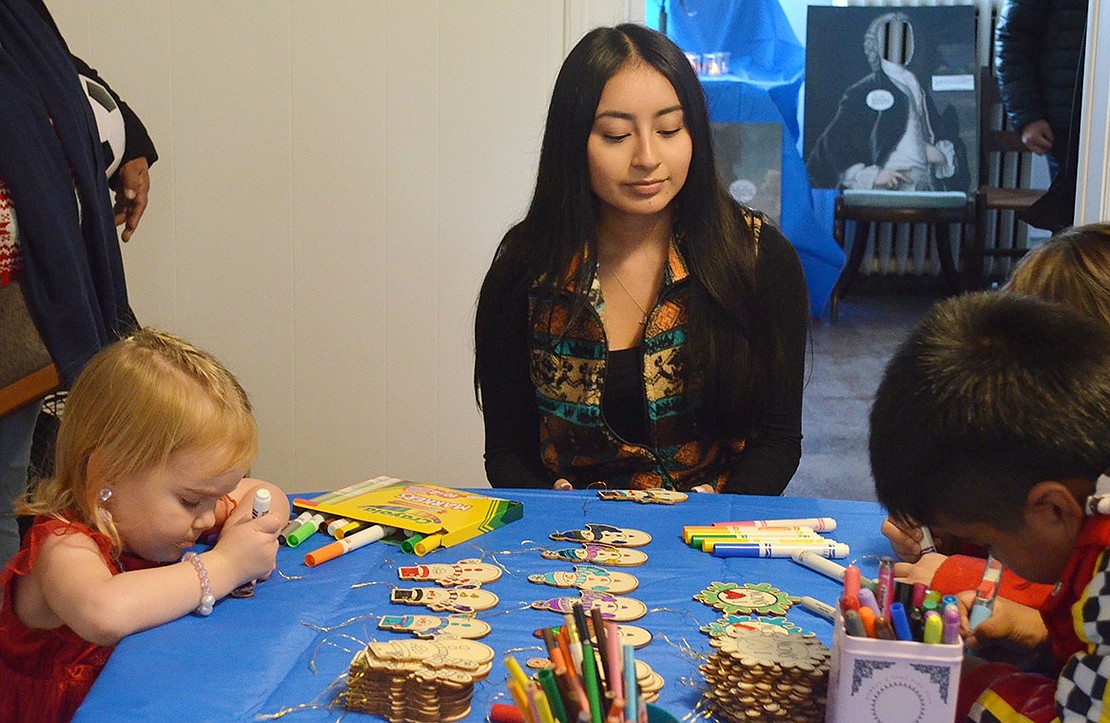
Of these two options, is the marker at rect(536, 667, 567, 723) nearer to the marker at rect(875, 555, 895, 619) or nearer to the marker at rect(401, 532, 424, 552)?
the marker at rect(875, 555, 895, 619)

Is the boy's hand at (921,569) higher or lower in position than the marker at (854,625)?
lower

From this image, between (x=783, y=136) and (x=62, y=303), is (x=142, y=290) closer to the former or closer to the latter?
(x=62, y=303)

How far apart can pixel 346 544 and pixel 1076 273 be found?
2.75 ft

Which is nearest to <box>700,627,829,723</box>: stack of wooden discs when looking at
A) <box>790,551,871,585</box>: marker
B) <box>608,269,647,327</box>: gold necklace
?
<box>790,551,871,585</box>: marker

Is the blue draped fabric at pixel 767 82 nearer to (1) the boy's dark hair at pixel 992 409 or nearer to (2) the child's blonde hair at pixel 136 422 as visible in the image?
(2) the child's blonde hair at pixel 136 422

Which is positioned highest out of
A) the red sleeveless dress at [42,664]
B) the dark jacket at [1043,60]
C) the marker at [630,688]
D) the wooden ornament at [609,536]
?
the dark jacket at [1043,60]

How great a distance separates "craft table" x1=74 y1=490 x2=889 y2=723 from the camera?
0.98 meters

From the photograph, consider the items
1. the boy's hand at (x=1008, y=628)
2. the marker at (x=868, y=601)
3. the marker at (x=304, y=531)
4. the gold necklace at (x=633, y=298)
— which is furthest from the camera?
the gold necklace at (x=633, y=298)

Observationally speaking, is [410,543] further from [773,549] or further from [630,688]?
[630,688]

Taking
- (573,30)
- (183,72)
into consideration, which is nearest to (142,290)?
(183,72)

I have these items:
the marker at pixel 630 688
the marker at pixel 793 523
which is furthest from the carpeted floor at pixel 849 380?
the marker at pixel 630 688

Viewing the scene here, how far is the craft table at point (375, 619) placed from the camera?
98 cm

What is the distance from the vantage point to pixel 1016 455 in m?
0.91

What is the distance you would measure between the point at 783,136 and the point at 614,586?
4803 mm
